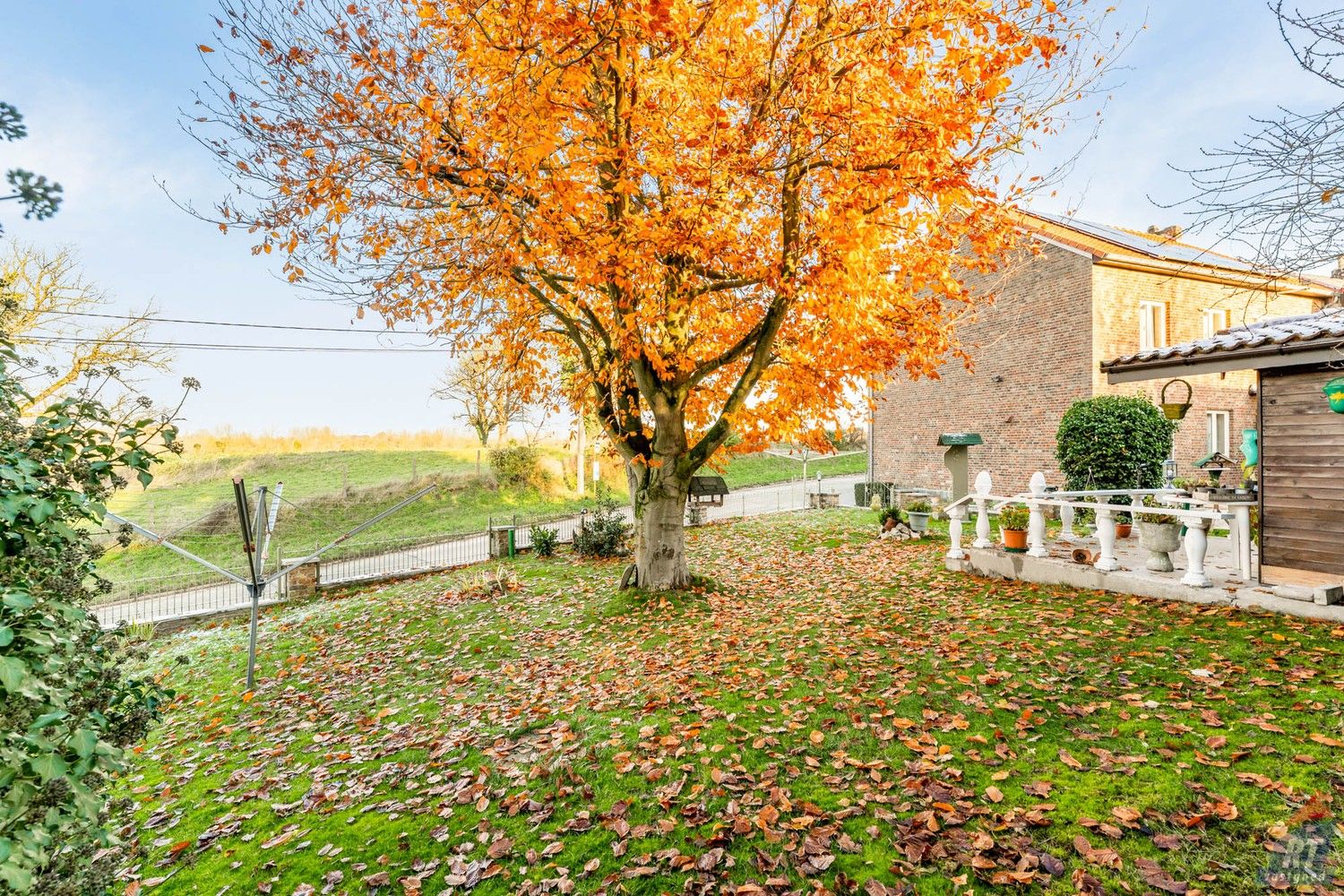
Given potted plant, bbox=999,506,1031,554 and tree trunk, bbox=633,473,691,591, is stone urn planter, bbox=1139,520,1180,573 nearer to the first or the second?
potted plant, bbox=999,506,1031,554

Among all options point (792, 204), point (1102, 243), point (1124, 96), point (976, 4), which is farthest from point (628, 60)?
point (1102, 243)

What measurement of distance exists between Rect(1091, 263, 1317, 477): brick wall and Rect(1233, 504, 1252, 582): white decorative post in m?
8.93

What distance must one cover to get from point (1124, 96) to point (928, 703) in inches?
347

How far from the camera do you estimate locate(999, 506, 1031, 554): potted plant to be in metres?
10.2

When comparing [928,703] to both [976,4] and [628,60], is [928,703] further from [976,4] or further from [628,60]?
[628,60]

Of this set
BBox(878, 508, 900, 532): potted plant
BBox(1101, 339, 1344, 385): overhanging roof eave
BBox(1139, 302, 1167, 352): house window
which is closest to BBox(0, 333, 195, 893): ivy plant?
BBox(1101, 339, 1344, 385): overhanging roof eave

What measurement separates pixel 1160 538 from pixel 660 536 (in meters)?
7.69

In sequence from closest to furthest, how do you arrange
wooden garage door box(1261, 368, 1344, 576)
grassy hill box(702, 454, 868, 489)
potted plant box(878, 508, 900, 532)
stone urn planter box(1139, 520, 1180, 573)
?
wooden garage door box(1261, 368, 1344, 576) < stone urn planter box(1139, 520, 1180, 573) < potted plant box(878, 508, 900, 532) < grassy hill box(702, 454, 868, 489)

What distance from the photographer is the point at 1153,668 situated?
5.96m

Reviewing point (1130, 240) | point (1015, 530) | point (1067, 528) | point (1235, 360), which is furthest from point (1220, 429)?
point (1235, 360)

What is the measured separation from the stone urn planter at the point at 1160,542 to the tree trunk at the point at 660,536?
7145 millimetres

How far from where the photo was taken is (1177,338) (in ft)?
55.7

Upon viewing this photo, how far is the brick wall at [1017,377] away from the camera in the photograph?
16375 millimetres

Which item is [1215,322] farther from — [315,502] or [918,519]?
[315,502]
